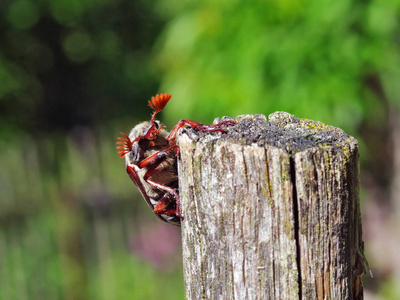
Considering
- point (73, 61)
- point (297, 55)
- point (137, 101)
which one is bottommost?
point (297, 55)

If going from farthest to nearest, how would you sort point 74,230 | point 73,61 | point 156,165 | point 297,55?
point 73,61 < point 74,230 < point 297,55 < point 156,165

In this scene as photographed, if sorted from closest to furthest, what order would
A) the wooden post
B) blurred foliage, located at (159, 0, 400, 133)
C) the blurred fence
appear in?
the wooden post → blurred foliage, located at (159, 0, 400, 133) → the blurred fence

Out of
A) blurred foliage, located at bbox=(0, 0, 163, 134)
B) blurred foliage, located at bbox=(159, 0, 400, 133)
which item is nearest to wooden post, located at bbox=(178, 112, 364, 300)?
blurred foliage, located at bbox=(159, 0, 400, 133)

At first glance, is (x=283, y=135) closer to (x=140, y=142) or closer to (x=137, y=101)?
(x=140, y=142)

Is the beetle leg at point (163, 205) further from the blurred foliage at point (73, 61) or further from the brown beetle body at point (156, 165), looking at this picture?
the blurred foliage at point (73, 61)

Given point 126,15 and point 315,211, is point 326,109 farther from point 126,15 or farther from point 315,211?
point 126,15

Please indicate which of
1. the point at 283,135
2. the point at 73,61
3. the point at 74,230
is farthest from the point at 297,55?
the point at 73,61

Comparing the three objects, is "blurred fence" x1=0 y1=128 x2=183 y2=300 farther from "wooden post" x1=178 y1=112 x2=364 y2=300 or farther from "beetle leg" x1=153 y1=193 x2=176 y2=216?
"wooden post" x1=178 y1=112 x2=364 y2=300
